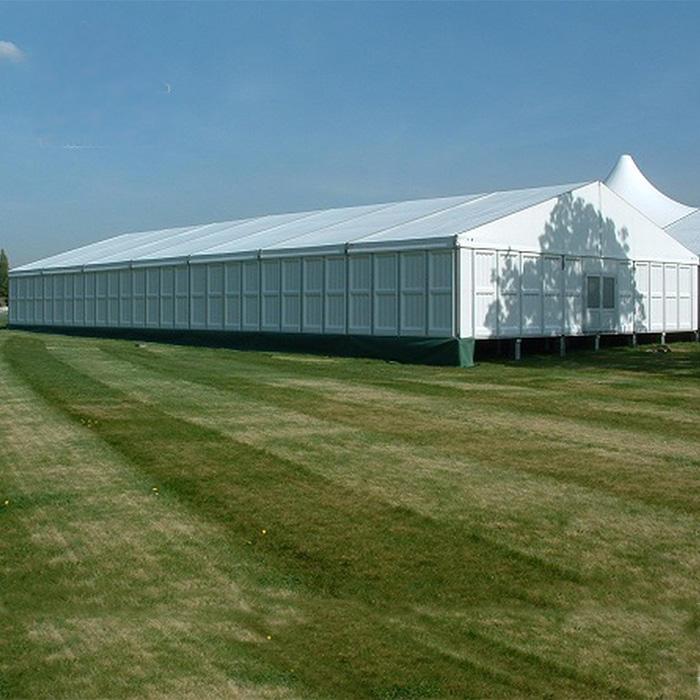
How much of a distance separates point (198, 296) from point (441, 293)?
12851 mm

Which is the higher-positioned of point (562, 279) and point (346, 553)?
point (562, 279)

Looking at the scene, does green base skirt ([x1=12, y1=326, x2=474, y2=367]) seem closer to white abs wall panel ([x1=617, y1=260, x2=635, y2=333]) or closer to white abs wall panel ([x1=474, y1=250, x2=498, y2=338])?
white abs wall panel ([x1=474, y1=250, x2=498, y2=338])

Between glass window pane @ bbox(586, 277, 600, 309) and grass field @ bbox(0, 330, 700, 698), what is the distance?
18079 mm

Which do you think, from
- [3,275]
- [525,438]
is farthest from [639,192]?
[3,275]

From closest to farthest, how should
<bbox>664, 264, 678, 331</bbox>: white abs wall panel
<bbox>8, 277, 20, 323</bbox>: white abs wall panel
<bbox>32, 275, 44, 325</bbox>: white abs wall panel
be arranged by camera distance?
<bbox>664, 264, 678, 331</bbox>: white abs wall panel
<bbox>32, 275, 44, 325</bbox>: white abs wall panel
<bbox>8, 277, 20, 323</bbox>: white abs wall panel

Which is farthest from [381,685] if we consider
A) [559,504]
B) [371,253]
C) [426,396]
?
[371,253]

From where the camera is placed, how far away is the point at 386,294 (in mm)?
29781

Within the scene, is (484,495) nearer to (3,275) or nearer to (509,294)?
(509,294)

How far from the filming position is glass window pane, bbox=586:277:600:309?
33.2 m

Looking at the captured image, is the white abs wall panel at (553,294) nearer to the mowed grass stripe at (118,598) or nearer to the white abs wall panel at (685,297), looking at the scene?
the white abs wall panel at (685,297)

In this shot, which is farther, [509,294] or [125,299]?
[125,299]

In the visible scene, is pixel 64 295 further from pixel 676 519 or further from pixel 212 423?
pixel 676 519

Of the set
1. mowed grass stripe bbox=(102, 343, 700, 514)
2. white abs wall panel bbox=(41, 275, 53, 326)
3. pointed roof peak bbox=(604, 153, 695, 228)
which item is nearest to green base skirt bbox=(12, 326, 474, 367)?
mowed grass stripe bbox=(102, 343, 700, 514)

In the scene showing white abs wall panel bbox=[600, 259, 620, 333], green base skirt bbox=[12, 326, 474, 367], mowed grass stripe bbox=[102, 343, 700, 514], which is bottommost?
mowed grass stripe bbox=[102, 343, 700, 514]
